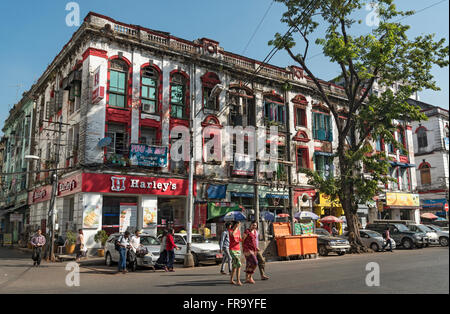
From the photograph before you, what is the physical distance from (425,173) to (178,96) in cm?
3836

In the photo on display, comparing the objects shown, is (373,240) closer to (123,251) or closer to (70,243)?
(123,251)

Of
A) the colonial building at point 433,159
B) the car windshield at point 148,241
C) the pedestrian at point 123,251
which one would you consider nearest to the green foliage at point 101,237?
the car windshield at point 148,241

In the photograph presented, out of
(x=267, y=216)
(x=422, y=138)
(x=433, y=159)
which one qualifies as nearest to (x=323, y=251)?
(x=267, y=216)

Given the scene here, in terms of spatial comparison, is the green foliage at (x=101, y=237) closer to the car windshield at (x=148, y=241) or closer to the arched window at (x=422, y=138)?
the car windshield at (x=148, y=241)

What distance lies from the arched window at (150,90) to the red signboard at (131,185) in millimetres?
4830

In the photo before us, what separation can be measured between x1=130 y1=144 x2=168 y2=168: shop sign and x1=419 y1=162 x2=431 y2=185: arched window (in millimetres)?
39313

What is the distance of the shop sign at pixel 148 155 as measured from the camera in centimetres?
2362

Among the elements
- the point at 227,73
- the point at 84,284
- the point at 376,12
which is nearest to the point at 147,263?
Answer: the point at 84,284

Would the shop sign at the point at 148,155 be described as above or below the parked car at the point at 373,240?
above

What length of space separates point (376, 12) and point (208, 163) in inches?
579

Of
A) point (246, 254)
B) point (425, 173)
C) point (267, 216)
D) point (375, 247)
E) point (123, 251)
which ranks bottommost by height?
point (375, 247)

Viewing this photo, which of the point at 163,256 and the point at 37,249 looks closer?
the point at 163,256

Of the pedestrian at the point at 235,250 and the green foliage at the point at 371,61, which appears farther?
the green foliage at the point at 371,61

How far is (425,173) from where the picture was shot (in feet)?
163
